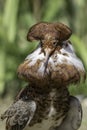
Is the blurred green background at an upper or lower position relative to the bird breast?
lower

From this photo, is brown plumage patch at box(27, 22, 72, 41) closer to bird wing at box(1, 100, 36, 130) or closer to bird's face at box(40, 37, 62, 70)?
bird's face at box(40, 37, 62, 70)

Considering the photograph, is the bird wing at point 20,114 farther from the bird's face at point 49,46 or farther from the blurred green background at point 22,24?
the blurred green background at point 22,24

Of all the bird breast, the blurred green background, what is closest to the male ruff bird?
the bird breast

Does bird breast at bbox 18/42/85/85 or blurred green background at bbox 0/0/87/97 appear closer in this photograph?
bird breast at bbox 18/42/85/85

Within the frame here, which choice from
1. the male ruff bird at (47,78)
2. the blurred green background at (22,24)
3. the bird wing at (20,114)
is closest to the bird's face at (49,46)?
the male ruff bird at (47,78)

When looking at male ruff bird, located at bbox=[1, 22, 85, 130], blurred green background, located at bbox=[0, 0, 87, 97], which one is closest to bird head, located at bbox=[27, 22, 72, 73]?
male ruff bird, located at bbox=[1, 22, 85, 130]

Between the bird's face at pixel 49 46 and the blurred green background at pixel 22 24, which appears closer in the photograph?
the bird's face at pixel 49 46

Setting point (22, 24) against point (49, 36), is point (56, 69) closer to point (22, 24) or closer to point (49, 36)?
point (49, 36)

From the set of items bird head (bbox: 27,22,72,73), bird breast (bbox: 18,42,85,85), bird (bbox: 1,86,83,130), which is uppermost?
bird head (bbox: 27,22,72,73)
